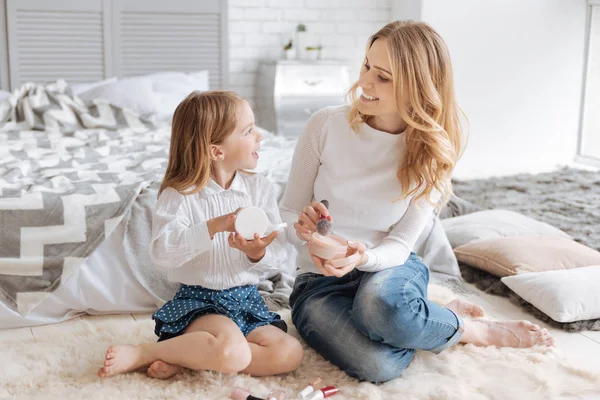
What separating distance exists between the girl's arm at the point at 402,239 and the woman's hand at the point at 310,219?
16 centimetres

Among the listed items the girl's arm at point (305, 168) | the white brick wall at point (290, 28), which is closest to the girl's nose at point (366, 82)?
the girl's arm at point (305, 168)

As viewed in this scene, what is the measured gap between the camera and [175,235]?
5.62 feet

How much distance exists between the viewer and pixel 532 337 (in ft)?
6.59

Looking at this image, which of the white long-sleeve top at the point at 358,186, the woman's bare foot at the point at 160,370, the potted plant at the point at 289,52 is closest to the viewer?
the woman's bare foot at the point at 160,370

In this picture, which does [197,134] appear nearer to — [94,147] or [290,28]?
[94,147]

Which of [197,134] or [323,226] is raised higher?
[197,134]

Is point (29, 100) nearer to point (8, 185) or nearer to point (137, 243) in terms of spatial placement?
point (8, 185)

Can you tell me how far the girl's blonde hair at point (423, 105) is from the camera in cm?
179

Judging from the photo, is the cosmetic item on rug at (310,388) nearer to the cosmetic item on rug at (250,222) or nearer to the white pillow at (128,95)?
the cosmetic item on rug at (250,222)

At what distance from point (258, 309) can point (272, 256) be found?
15 centimetres

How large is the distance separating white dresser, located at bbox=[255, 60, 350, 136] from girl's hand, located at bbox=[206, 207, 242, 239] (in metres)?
2.91

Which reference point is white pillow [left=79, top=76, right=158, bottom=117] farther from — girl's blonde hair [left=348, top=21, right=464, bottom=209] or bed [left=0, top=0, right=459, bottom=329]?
girl's blonde hair [left=348, top=21, right=464, bottom=209]

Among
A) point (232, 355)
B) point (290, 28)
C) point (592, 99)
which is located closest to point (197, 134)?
point (232, 355)

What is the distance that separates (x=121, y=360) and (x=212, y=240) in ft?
1.09
